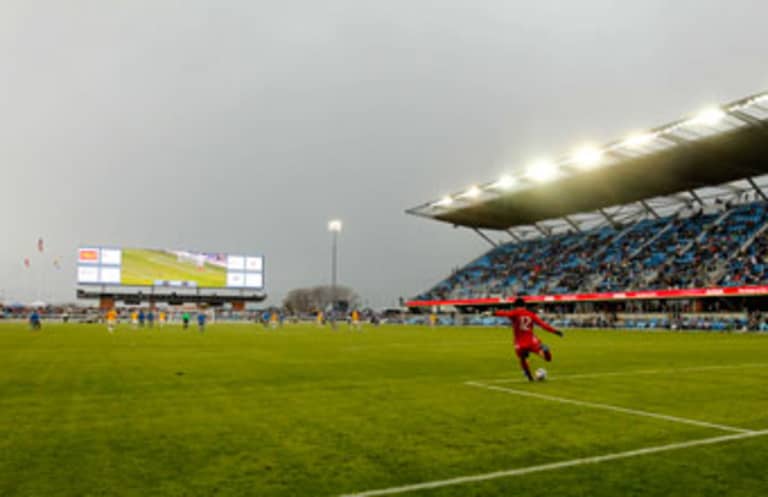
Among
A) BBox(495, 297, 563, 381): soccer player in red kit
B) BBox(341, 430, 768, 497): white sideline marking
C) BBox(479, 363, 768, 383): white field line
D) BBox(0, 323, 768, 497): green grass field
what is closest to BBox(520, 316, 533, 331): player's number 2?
BBox(495, 297, 563, 381): soccer player in red kit

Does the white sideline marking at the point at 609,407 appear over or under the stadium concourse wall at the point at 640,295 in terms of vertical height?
under

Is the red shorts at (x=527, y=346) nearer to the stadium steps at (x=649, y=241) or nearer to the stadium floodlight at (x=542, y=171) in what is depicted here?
the stadium floodlight at (x=542, y=171)

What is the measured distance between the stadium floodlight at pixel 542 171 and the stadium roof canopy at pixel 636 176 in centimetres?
9

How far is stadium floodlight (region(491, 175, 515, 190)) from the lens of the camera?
5467cm

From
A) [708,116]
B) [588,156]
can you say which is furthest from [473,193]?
[708,116]

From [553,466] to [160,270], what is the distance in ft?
279

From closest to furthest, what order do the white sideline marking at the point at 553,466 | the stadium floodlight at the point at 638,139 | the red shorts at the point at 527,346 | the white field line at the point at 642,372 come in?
the white sideline marking at the point at 553,466
the red shorts at the point at 527,346
the white field line at the point at 642,372
the stadium floodlight at the point at 638,139

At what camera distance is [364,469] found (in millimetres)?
5746

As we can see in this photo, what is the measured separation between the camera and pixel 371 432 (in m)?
7.47

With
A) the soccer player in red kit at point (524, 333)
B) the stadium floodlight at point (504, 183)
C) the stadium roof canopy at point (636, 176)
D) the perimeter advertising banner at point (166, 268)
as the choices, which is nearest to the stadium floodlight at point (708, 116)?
the stadium roof canopy at point (636, 176)

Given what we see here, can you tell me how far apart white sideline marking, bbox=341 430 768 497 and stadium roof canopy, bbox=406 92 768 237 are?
34.7 metres

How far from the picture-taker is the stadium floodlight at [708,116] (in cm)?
3684

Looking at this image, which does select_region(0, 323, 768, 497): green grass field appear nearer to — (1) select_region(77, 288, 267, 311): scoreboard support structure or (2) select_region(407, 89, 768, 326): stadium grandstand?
(2) select_region(407, 89, 768, 326): stadium grandstand

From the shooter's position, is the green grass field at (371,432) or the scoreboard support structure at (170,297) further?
the scoreboard support structure at (170,297)
